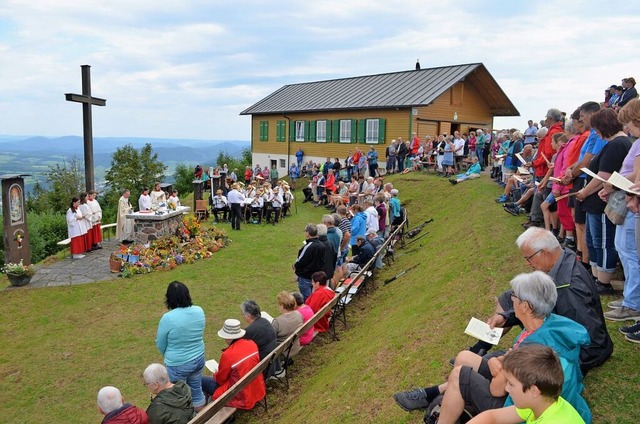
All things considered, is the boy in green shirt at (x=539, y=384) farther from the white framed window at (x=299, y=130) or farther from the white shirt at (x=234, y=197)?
the white framed window at (x=299, y=130)

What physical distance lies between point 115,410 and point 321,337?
3979 millimetres

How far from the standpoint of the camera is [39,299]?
→ 10070 mm

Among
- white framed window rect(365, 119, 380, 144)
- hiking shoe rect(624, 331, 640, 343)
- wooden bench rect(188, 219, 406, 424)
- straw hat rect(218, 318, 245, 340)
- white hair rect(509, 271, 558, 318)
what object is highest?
white framed window rect(365, 119, 380, 144)

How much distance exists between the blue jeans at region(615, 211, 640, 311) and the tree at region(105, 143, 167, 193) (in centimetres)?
4314

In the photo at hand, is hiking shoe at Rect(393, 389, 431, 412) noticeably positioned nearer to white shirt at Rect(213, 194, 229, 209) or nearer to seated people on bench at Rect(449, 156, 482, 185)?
seated people on bench at Rect(449, 156, 482, 185)

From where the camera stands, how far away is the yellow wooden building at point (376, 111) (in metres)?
25.7

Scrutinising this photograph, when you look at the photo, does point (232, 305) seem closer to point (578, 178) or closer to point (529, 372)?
point (578, 178)

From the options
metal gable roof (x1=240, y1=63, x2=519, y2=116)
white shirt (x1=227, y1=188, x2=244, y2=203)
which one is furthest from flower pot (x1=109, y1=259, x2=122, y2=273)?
metal gable roof (x1=240, y1=63, x2=519, y2=116)

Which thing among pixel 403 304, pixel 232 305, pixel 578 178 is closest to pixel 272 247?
pixel 232 305

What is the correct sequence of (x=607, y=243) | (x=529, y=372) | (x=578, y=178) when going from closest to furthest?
(x=529, y=372)
(x=607, y=243)
(x=578, y=178)

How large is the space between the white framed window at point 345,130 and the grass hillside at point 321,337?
52.8 feet

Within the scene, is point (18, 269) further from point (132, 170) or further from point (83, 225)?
point (132, 170)

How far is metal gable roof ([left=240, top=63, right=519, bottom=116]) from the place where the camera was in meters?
25.9

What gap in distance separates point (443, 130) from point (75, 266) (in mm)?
20433
